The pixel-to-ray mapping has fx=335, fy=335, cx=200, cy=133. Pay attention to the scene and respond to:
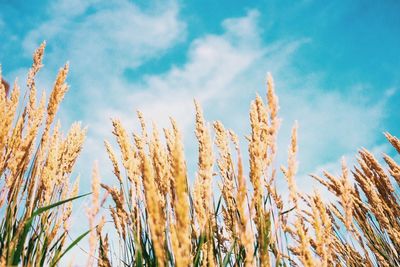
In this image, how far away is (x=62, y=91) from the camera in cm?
217

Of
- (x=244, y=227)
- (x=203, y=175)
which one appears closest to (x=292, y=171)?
(x=203, y=175)

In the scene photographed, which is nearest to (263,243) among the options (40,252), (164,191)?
(164,191)

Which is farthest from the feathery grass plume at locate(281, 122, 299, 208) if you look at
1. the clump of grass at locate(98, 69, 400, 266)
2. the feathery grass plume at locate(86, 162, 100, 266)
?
the feathery grass plume at locate(86, 162, 100, 266)

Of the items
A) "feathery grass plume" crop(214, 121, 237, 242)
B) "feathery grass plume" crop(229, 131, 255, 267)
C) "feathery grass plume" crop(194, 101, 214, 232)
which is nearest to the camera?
"feathery grass plume" crop(229, 131, 255, 267)

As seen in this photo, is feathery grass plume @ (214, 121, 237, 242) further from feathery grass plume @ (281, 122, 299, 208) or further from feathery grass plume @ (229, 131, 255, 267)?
feathery grass plume @ (229, 131, 255, 267)

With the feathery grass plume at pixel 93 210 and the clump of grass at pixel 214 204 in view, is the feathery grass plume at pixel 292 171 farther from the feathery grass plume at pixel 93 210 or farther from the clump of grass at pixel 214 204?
the feathery grass plume at pixel 93 210

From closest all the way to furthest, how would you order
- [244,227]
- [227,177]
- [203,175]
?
[244,227] < [203,175] < [227,177]

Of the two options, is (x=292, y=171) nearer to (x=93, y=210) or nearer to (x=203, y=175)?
(x=203, y=175)

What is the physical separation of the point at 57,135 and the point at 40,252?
0.81m

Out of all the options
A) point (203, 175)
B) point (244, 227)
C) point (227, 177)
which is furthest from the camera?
point (227, 177)

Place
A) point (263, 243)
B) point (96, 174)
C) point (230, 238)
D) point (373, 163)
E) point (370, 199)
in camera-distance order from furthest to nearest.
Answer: point (373, 163) < point (370, 199) < point (230, 238) < point (96, 174) < point (263, 243)

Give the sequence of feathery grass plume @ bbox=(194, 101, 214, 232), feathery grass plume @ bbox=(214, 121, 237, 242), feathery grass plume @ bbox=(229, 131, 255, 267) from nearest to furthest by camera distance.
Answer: feathery grass plume @ bbox=(229, 131, 255, 267) < feathery grass plume @ bbox=(194, 101, 214, 232) < feathery grass plume @ bbox=(214, 121, 237, 242)

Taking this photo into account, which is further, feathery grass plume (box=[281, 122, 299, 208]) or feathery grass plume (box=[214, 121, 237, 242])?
feathery grass plume (box=[214, 121, 237, 242])

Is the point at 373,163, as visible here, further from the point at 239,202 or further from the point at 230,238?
the point at 239,202
